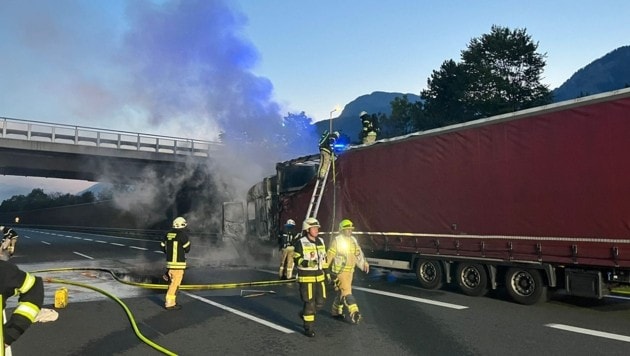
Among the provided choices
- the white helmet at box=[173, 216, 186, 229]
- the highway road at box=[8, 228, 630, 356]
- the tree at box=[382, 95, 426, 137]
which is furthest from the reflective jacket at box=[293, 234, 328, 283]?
the tree at box=[382, 95, 426, 137]

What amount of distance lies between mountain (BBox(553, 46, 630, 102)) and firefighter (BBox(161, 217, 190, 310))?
6850 inches

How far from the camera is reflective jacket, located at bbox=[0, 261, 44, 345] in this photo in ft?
9.29

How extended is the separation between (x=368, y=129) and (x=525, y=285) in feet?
18.1

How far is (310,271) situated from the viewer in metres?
6.75

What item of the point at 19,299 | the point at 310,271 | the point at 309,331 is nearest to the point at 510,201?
the point at 310,271

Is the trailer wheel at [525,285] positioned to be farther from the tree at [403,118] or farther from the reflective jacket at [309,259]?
the tree at [403,118]

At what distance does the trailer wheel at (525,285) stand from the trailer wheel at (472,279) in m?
0.44

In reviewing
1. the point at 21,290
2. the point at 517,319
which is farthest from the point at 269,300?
the point at 21,290

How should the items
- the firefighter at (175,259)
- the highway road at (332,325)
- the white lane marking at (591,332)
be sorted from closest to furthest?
the highway road at (332,325), the white lane marking at (591,332), the firefighter at (175,259)

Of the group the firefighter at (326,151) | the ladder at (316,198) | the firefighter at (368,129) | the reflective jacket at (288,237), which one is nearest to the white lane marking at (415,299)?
the reflective jacket at (288,237)

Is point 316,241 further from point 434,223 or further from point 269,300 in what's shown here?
point 434,223

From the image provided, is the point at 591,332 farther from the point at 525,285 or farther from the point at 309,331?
the point at 309,331

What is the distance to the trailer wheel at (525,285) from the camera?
26.9ft

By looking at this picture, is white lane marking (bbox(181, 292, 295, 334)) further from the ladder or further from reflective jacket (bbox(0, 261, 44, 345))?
reflective jacket (bbox(0, 261, 44, 345))
